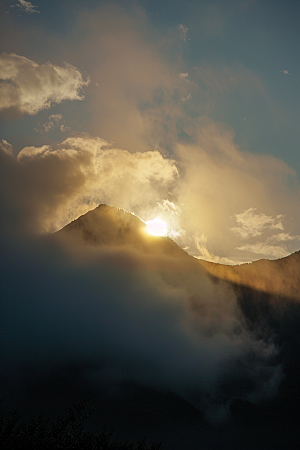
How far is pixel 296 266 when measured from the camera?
555 feet

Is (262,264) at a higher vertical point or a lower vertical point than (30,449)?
higher

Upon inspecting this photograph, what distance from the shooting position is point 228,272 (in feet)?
627

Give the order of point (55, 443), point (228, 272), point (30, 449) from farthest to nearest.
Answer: point (228, 272), point (55, 443), point (30, 449)

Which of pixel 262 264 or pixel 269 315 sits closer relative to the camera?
pixel 262 264

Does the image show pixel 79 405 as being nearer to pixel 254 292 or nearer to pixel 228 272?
pixel 228 272

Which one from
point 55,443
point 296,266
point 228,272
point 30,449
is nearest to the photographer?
point 30,449

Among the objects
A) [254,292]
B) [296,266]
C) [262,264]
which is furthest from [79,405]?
[254,292]

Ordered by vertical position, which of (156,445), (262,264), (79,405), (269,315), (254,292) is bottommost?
(156,445)

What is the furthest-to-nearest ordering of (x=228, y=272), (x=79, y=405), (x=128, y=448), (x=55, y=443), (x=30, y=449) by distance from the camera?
(x=228, y=272) < (x=79, y=405) < (x=128, y=448) < (x=55, y=443) < (x=30, y=449)

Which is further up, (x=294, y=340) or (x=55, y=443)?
(x=294, y=340)

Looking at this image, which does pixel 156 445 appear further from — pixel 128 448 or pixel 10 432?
pixel 10 432

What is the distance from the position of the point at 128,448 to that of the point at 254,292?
171475 millimetres

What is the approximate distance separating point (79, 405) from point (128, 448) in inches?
488

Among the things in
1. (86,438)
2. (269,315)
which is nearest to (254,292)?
(269,315)
